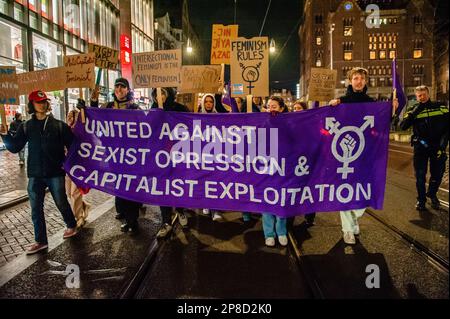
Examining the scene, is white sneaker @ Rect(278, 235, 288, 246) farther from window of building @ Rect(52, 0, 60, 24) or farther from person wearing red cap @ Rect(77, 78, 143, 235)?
window of building @ Rect(52, 0, 60, 24)

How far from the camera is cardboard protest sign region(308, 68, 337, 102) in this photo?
7027 millimetres

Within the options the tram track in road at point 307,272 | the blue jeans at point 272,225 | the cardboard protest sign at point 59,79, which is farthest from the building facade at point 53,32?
the tram track in road at point 307,272

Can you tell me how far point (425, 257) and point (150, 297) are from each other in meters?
3.26

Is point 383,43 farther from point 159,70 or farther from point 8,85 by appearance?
point 8,85

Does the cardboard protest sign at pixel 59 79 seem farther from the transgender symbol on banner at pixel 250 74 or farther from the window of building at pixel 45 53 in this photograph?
the window of building at pixel 45 53

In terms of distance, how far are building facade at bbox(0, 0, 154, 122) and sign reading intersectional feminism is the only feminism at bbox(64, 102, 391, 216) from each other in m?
7.78

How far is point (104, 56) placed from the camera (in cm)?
674

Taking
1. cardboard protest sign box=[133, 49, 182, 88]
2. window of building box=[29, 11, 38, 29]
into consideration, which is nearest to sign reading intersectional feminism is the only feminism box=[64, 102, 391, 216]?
cardboard protest sign box=[133, 49, 182, 88]

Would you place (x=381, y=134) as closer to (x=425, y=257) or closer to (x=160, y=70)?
(x=425, y=257)

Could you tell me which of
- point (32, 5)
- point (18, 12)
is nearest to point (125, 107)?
point (18, 12)

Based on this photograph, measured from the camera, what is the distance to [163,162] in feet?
16.9

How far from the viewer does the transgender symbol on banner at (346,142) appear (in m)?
4.84

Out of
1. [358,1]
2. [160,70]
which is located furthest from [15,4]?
[358,1]
